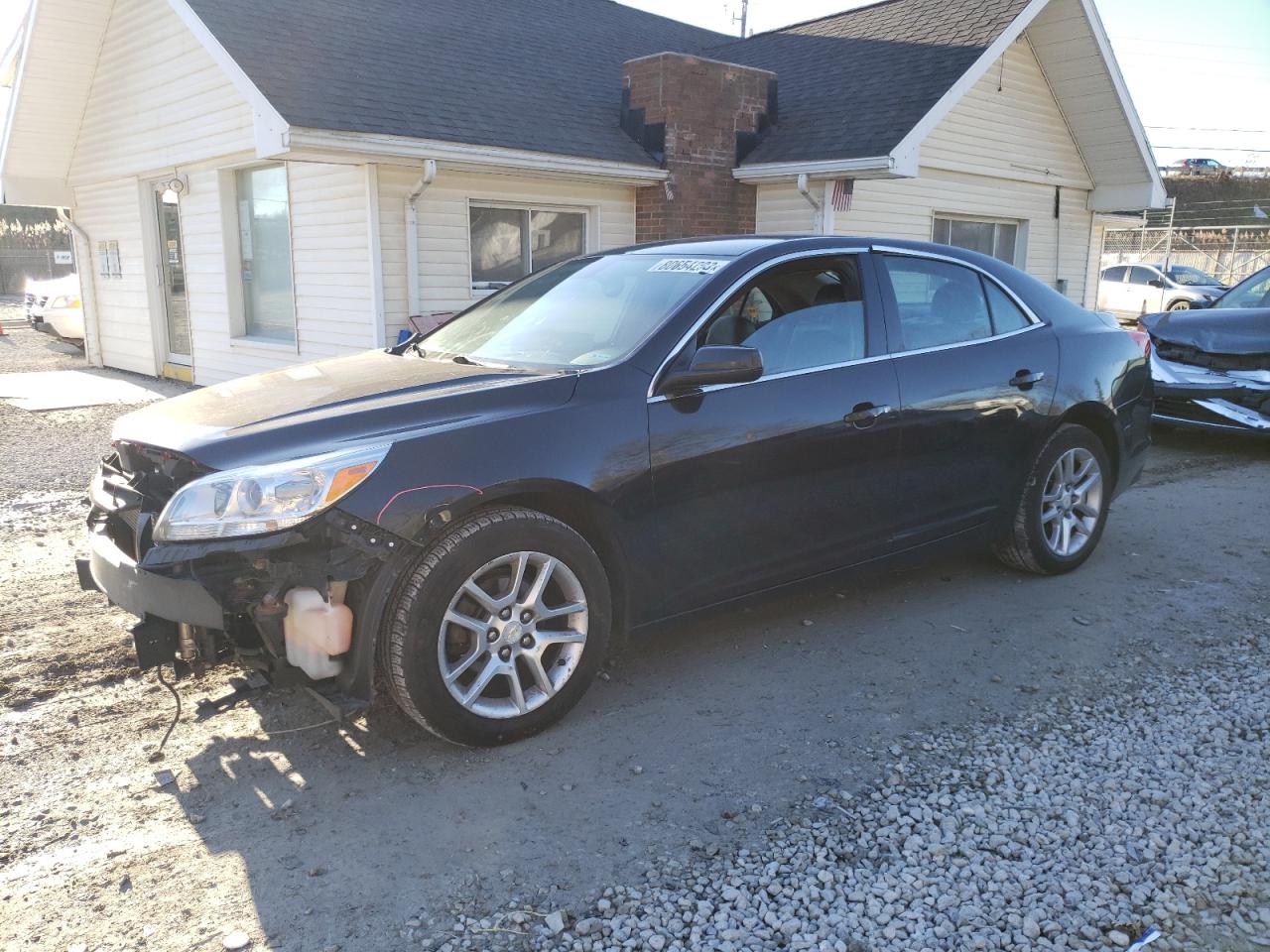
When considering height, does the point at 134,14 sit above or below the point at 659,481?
above

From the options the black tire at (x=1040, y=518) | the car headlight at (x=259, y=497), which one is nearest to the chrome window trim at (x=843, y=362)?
the black tire at (x=1040, y=518)

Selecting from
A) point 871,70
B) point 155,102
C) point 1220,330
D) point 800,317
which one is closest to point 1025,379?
point 800,317

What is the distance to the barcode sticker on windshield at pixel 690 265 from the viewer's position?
164 inches

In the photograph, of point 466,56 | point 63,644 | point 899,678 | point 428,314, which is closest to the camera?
point 899,678

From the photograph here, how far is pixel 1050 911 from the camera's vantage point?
2654 millimetres

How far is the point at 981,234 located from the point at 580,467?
12.3 meters

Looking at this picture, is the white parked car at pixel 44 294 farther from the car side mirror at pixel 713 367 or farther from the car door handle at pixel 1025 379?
the car door handle at pixel 1025 379

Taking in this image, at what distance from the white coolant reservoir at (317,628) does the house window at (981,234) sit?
11.9 meters

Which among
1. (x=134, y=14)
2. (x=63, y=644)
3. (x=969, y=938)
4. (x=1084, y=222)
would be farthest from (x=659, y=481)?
(x=1084, y=222)

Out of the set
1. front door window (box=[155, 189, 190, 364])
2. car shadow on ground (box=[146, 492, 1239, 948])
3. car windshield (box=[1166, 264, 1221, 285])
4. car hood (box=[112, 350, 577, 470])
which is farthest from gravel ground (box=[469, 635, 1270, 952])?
car windshield (box=[1166, 264, 1221, 285])

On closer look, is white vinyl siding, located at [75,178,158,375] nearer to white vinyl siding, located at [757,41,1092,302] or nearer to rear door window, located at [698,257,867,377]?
white vinyl siding, located at [757,41,1092,302]

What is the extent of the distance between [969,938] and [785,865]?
20.4 inches

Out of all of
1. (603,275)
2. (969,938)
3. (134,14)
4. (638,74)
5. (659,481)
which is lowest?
(969,938)

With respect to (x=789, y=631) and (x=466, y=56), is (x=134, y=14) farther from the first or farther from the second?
(x=789, y=631)
